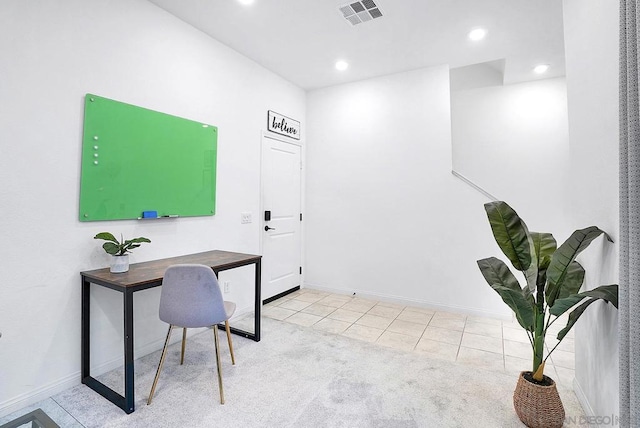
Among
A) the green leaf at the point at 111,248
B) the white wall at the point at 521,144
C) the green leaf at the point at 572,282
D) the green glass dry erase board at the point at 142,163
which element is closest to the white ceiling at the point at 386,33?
the white wall at the point at 521,144

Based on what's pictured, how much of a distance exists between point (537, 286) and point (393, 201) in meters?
2.33

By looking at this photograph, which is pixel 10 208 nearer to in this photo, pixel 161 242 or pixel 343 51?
pixel 161 242

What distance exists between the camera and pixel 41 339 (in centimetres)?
202

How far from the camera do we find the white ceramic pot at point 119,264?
214 cm

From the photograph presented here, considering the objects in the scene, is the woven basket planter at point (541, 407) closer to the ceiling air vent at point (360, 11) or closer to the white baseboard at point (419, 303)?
the white baseboard at point (419, 303)

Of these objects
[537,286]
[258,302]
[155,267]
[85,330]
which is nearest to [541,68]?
[537,286]

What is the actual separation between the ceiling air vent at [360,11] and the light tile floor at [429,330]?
10.1ft

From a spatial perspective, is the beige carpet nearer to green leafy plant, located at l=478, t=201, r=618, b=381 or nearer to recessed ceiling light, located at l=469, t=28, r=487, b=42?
green leafy plant, located at l=478, t=201, r=618, b=381

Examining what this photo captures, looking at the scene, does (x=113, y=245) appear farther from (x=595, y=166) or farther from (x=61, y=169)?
(x=595, y=166)

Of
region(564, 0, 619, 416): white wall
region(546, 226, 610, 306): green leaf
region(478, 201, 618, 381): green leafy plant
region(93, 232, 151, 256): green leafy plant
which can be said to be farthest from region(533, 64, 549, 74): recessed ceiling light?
region(93, 232, 151, 256): green leafy plant

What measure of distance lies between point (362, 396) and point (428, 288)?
2.15 meters

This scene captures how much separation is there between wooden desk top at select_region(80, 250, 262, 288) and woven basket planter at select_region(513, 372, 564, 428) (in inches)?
85.7

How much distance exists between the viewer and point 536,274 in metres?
1.80

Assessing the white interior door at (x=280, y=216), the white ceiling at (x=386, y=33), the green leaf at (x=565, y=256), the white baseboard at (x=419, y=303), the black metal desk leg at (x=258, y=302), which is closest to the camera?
the green leaf at (x=565, y=256)
